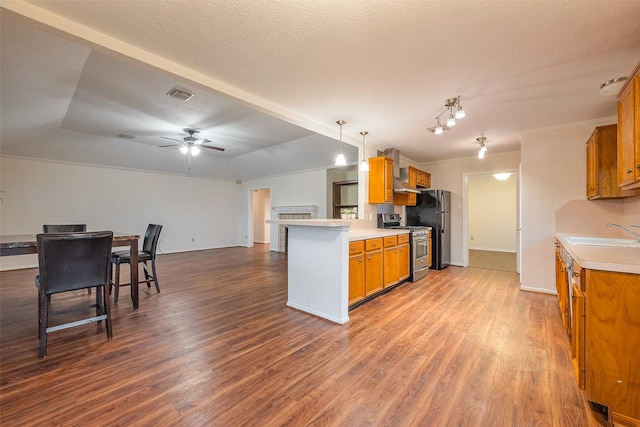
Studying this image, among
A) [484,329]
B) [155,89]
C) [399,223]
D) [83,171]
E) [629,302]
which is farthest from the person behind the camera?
[83,171]

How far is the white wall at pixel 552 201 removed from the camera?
357 cm

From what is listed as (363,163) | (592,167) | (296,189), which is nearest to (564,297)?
(592,167)

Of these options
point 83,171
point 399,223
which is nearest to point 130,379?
point 399,223

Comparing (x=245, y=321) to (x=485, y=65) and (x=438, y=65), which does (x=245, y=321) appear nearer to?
(x=438, y=65)

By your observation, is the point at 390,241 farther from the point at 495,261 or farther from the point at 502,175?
the point at 495,261

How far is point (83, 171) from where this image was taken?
21.0ft

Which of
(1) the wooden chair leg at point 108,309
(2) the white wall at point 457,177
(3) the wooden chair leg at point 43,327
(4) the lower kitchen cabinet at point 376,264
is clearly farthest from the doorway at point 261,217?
(3) the wooden chair leg at point 43,327

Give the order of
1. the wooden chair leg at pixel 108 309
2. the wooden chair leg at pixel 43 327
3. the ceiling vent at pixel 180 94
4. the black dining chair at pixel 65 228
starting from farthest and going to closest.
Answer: the black dining chair at pixel 65 228
the ceiling vent at pixel 180 94
the wooden chair leg at pixel 108 309
the wooden chair leg at pixel 43 327

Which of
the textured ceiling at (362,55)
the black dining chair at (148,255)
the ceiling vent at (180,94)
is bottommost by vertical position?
the black dining chair at (148,255)

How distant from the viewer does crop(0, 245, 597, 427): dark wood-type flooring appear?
61.4 inches

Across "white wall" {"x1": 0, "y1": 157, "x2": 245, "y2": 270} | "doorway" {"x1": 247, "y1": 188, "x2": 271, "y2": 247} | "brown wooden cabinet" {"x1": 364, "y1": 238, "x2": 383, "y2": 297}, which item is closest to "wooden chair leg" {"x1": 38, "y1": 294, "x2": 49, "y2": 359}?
"brown wooden cabinet" {"x1": 364, "y1": 238, "x2": 383, "y2": 297}

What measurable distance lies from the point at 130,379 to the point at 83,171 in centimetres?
676

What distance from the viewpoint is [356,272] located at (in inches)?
127

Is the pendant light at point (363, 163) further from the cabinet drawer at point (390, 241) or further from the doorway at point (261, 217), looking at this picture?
the doorway at point (261, 217)
